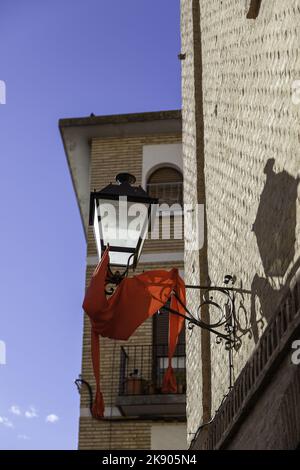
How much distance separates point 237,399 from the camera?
5.02m

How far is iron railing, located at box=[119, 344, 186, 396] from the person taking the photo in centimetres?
1273

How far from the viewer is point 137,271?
13.9m

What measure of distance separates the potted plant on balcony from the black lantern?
7.47 meters

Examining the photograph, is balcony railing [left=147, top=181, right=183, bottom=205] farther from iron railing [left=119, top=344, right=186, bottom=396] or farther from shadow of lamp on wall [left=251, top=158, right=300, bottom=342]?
shadow of lamp on wall [left=251, top=158, right=300, bottom=342]

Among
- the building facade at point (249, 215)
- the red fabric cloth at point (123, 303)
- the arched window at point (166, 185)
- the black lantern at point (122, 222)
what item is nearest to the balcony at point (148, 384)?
the arched window at point (166, 185)

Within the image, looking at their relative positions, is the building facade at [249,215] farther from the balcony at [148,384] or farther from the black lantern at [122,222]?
the balcony at [148,384]

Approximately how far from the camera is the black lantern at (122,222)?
552cm

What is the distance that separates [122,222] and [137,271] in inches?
332

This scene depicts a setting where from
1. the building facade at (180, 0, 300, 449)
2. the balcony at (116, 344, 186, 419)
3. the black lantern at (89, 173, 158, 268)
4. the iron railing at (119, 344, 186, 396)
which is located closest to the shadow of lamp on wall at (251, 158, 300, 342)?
the building facade at (180, 0, 300, 449)

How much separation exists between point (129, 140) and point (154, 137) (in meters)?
0.51

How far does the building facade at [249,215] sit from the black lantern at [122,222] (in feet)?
2.43

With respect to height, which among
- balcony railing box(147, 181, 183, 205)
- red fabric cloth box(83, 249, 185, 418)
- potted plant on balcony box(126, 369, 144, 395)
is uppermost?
balcony railing box(147, 181, 183, 205)
